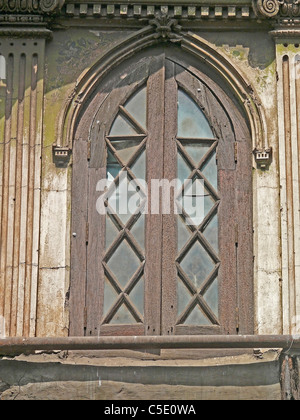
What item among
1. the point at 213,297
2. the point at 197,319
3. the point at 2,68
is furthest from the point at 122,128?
the point at 197,319

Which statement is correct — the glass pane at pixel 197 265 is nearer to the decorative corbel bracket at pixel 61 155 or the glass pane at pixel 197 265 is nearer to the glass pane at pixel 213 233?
the glass pane at pixel 213 233

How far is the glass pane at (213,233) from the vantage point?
11.8m

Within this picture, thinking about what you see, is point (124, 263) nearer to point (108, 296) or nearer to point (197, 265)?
point (108, 296)

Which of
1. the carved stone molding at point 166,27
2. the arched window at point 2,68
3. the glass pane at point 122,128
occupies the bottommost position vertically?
the glass pane at point 122,128

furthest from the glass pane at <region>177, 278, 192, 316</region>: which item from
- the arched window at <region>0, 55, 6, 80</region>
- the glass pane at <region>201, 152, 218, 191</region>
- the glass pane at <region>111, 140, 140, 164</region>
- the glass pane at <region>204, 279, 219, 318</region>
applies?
the arched window at <region>0, 55, 6, 80</region>

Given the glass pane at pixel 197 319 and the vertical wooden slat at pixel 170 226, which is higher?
the vertical wooden slat at pixel 170 226

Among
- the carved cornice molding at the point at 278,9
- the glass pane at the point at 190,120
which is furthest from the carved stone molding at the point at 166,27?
the carved cornice molding at the point at 278,9

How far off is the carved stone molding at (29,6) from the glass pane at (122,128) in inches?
47.3

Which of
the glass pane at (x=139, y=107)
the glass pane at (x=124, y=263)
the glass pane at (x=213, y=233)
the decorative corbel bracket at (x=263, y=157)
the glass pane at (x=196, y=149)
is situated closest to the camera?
the glass pane at (x=124, y=263)

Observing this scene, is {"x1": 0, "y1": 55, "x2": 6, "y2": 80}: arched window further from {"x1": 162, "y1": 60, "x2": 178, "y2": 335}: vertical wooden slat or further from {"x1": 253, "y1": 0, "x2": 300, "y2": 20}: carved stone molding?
{"x1": 253, "y1": 0, "x2": 300, "y2": 20}: carved stone molding

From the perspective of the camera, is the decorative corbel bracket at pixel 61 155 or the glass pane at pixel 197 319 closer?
the glass pane at pixel 197 319

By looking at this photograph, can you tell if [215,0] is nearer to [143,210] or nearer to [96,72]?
[96,72]

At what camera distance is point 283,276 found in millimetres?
11578

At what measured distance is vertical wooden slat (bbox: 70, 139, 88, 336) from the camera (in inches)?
456
